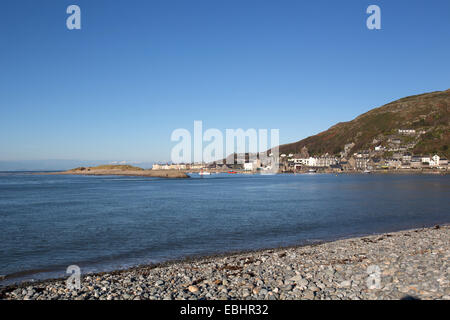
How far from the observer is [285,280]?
996 centimetres

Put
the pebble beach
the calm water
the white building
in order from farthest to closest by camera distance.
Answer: the white building
the calm water
the pebble beach

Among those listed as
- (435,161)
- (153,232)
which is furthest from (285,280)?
(435,161)

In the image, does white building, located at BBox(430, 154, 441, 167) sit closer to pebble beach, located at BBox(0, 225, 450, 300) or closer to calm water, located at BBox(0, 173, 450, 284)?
calm water, located at BBox(0, 173, 450, 284)

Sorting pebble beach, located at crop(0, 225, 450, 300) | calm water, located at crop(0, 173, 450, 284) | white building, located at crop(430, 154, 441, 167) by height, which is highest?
white building, located at crop(430, 154, 441, 167)

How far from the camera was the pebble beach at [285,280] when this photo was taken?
8.64 m

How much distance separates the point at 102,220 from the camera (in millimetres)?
27516

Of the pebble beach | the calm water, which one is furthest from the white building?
the pebble beach

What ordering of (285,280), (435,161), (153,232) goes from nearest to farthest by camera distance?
(285,280) → (153,232) → (435,161)

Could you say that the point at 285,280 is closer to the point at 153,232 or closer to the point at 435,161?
the point at 153,232

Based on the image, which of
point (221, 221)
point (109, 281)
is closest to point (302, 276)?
point (109, 281)

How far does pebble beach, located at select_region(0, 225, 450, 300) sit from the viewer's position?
8641 millimetres

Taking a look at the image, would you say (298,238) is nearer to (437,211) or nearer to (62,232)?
(62,232)

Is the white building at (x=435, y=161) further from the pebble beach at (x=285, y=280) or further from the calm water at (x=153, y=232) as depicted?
the pebble beach at (x=285, y=280)

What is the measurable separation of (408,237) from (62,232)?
2068 cm
